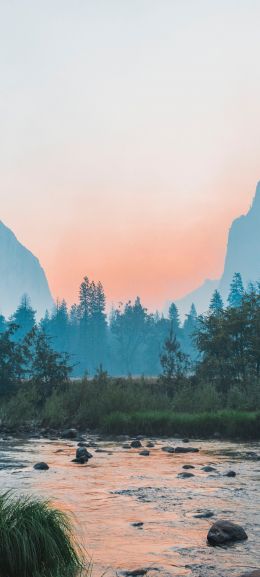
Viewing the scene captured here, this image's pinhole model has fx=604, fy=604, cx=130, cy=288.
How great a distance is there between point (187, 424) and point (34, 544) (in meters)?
20.2

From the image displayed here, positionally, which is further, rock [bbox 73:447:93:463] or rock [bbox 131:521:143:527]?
rock [bbox 73:447:93:463]

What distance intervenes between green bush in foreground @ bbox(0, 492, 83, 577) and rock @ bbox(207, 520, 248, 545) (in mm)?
2760

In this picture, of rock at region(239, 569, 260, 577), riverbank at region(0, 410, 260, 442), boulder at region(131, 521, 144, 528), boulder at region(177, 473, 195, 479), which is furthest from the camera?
riverbank at region(0, 410, 260, 442)

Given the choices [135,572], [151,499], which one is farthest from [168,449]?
[135,572]

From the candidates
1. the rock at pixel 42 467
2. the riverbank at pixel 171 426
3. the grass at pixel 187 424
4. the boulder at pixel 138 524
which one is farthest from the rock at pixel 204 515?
the grass at pixel 187 424

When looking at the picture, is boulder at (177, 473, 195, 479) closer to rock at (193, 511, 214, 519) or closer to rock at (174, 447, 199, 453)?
rock at (193, 511, 214, 519)

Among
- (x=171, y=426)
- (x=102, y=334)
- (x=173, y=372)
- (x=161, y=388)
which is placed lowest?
(x=171, y=426)

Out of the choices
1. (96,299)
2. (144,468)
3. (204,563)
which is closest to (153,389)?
(144,468)

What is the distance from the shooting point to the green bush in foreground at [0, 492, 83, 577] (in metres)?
6.58

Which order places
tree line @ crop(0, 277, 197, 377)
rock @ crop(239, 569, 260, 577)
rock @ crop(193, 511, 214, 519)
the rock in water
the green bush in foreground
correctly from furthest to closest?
tree line @ crop(0, 277, 197, 377) → the rock in water → rock @ crop(193, 511, 214, 519) → rock @ crop(239, 569, 260, 577) → the green bush in foreground

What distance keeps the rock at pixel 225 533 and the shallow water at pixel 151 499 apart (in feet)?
0.48

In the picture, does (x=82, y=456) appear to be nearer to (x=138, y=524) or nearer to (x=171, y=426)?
(x=138, y=524)

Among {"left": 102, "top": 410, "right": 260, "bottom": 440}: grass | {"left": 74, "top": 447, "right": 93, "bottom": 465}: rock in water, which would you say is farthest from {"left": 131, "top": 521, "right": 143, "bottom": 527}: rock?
{"left": 102, "top": 410, "right": 260, "bottom": 440}: grass

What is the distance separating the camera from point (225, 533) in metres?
9.32
